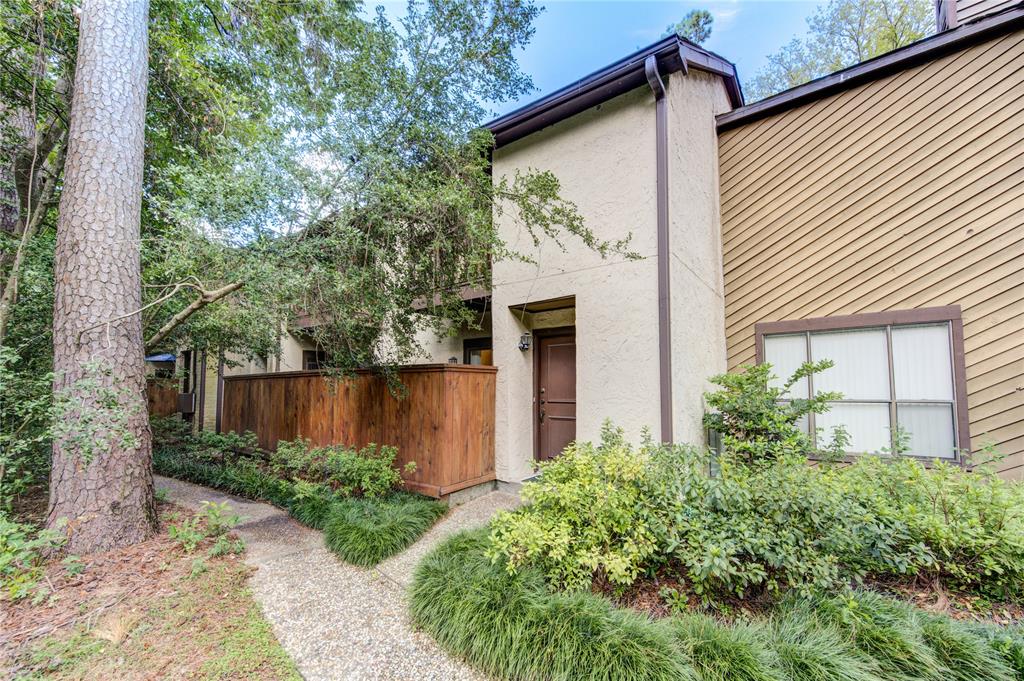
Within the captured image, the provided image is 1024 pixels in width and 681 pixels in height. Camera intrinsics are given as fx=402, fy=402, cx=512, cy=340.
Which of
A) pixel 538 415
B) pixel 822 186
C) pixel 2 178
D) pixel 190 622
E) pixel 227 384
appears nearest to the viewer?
pixel 190 622

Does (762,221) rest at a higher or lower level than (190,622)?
higher

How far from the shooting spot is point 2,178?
185 inches

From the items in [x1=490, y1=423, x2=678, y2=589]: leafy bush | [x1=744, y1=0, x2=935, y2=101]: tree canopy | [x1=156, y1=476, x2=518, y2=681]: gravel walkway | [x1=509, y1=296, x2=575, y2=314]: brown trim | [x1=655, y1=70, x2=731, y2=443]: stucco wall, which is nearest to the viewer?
[x1=156, y1=476, x2=518, y2=681]: gravel walkway

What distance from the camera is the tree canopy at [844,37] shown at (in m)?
10.2

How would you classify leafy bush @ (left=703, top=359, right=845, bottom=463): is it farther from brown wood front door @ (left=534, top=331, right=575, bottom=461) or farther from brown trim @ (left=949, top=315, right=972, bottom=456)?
brown wood front door @ (left=534, top=331, right=575, bottom=461)

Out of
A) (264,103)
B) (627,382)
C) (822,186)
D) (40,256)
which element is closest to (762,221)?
(822,186)

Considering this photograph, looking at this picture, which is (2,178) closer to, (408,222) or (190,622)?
(408,222)

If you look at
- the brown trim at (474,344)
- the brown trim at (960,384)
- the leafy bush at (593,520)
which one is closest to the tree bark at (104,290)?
the leafy bush at (593,520)

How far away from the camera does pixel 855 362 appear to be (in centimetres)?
533

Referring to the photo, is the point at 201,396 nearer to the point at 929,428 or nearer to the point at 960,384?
the point at 929,428

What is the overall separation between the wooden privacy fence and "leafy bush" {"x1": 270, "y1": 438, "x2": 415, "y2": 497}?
0.28m

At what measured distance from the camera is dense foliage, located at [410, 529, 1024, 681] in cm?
220

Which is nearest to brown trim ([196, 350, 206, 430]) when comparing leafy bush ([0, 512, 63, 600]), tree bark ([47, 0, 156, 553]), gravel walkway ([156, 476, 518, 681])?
gravel walkway ([156, 476, 518, 681])

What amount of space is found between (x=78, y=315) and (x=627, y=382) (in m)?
5.44
